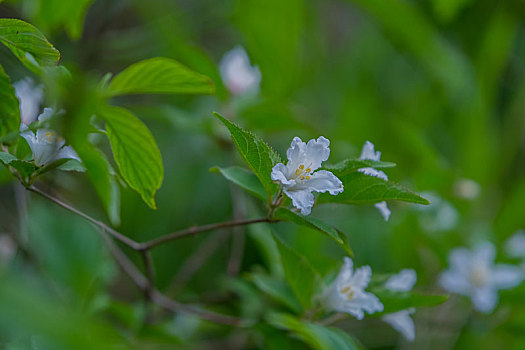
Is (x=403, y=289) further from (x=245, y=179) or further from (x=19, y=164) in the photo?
(x=19, y=164)

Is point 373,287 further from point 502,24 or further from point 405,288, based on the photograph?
point 502,24

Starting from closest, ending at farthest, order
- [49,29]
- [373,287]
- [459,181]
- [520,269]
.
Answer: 1. [373,287]
2. [49,29]
3. [520,269]
4. [459,181]

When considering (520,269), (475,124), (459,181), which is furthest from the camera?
(475,124)

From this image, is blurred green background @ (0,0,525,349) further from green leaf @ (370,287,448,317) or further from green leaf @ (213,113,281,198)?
green leaf @ (213,113,281,198)

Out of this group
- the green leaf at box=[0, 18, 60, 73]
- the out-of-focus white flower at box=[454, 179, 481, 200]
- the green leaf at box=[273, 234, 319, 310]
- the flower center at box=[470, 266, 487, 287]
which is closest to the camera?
the green leaf at box=[0, 18, 60, 73]

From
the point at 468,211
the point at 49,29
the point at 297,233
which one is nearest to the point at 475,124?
Result: the point at 468,211

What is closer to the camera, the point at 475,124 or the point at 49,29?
the point at 49,29

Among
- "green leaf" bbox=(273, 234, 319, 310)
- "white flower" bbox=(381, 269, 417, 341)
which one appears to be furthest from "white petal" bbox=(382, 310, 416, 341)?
"green leaf" bbox=(273, 234, 319, 310)

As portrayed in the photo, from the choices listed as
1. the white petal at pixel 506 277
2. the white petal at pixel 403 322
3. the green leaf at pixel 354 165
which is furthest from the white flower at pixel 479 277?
the green leaf at pixel 354 165
